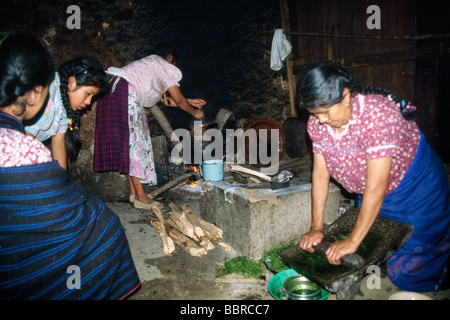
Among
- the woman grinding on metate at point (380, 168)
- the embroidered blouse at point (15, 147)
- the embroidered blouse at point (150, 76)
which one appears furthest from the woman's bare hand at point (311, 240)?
the embroidered blouse at point (150, 76)

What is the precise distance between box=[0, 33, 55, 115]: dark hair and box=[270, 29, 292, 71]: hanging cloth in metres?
5.12

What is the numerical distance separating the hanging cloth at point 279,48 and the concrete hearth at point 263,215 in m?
3.82

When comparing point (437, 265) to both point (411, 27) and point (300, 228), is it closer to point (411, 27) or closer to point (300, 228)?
point (300, 228)

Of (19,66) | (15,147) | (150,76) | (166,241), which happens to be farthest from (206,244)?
(150,76)

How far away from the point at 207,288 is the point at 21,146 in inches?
72.7

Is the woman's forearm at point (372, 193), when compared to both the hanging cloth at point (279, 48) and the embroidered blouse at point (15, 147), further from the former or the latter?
the hanging cloth at point (279, 48)

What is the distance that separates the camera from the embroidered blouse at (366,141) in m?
1.89

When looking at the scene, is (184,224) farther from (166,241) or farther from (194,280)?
(194,280)

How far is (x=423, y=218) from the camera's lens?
2146mm

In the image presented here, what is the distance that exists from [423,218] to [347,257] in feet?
2.49

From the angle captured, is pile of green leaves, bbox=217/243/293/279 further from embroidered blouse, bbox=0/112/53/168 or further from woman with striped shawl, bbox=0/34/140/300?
embroidered blouse, bbox=0/112/53/168

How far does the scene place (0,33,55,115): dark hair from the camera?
5.07 ft

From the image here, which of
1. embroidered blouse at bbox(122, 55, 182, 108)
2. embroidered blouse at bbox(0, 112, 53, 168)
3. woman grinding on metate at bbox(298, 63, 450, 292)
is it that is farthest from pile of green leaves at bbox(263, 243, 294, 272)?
embroidered blouse at bbox(122, 55, 182, 108)
